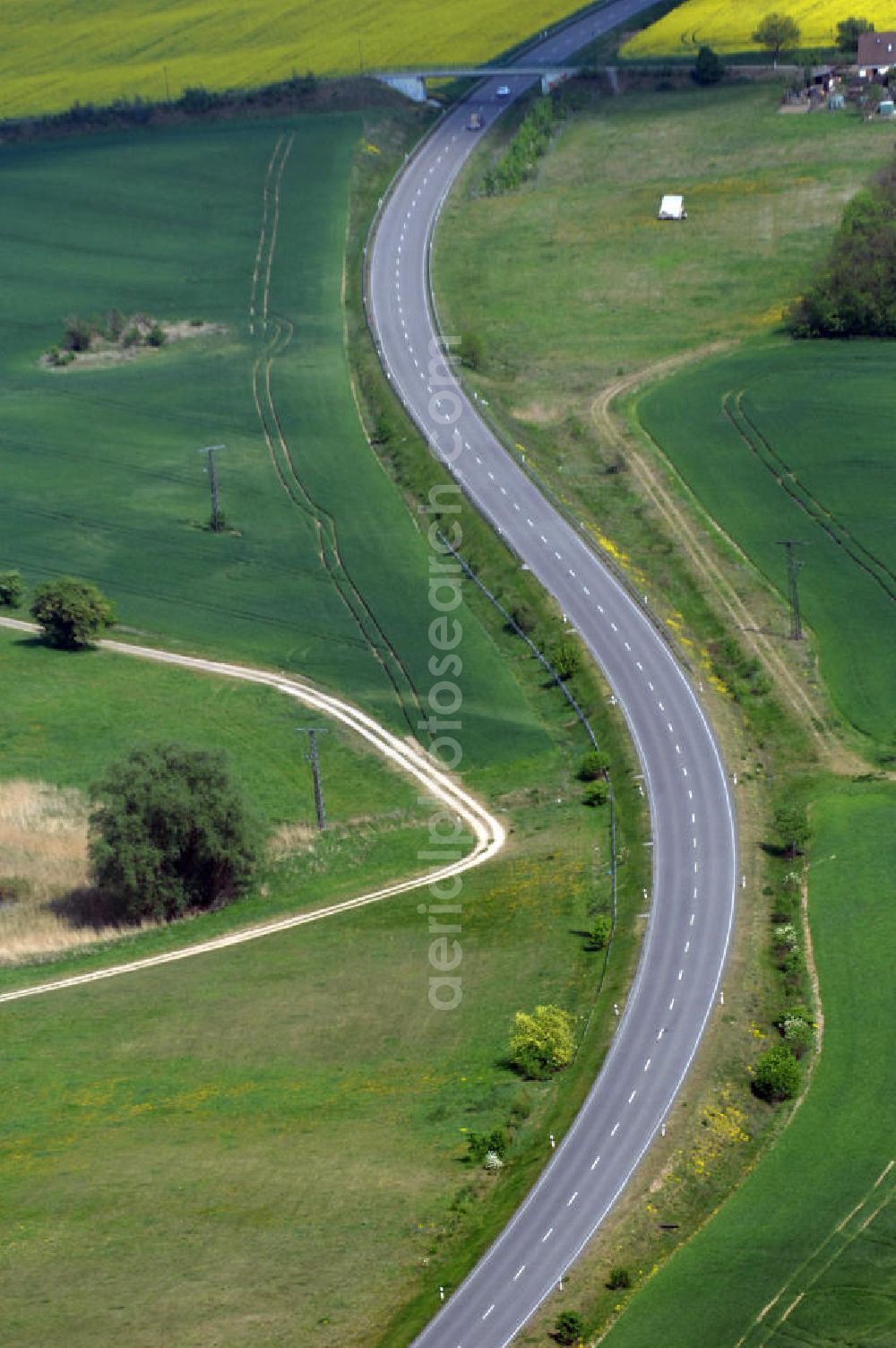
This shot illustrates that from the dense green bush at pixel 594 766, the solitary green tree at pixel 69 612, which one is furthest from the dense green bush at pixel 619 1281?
the solitary green tree at pixel 69 612

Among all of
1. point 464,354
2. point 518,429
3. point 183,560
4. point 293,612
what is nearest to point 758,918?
point 293,612

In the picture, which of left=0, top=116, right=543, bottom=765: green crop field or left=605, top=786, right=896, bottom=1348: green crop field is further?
left=0, top=116, right=543, bottom=765: green crop field

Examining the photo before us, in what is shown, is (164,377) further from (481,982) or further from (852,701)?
(481,982)

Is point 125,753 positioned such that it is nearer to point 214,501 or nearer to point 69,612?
point 69,612

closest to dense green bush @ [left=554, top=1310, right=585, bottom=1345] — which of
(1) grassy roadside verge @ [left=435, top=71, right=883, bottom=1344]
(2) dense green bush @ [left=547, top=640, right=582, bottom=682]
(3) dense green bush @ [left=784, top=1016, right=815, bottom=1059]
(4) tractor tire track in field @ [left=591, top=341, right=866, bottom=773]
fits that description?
(1) grassy roadside verge @ [left=435, top=71, right=883, bottom=1344]

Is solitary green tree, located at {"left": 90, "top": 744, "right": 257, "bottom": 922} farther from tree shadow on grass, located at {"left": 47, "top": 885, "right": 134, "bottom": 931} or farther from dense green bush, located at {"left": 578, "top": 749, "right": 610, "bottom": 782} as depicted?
dense green bush, located at {"left": 578, "top": 749, "right": 610, "bottom": 782}
